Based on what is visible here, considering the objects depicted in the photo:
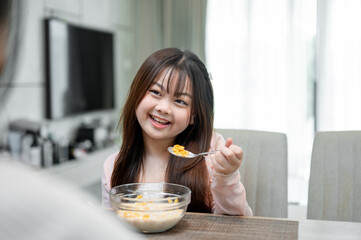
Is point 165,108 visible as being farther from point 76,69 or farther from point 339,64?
point 339,64

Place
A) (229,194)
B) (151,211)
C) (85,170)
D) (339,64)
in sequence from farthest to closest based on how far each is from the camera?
(339,64) < (85,170) < (229,194) < (151,211)

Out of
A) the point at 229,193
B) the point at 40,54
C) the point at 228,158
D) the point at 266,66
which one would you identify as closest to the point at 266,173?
the point at 229,193

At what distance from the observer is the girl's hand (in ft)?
3.92

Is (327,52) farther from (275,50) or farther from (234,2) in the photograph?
(234,2)

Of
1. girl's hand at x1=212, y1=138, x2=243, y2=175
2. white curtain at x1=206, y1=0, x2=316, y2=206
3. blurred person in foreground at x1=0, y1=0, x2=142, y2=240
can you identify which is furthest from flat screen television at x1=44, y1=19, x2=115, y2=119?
blurred person in foreground at x1=0, y1=0, x2=142, y2=240

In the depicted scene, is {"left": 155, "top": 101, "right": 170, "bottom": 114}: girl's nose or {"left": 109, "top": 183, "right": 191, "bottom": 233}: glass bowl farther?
{"left": 155, "top": 101, "right": 170, "bottom": 114}: girl's nose

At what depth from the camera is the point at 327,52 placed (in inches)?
154

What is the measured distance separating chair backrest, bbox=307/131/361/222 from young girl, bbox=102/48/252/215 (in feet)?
1.39

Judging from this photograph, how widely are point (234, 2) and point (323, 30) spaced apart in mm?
872

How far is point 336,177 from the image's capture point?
5.53 feet

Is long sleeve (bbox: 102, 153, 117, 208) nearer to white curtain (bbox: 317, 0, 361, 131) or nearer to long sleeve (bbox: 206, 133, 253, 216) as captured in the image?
long sleeve (bbox: 206, 133, 253, 216)

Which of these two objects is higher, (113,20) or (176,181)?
(113,20)

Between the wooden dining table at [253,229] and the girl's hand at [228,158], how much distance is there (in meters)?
0.14

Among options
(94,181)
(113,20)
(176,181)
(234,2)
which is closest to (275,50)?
(234,2)
